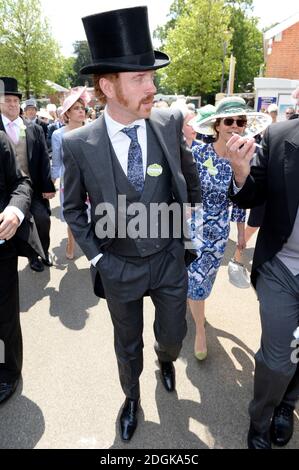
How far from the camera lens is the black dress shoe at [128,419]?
241 cm

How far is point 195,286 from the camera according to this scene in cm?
307

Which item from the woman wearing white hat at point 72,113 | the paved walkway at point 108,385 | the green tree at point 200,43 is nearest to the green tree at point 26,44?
the green tree at point 200,43

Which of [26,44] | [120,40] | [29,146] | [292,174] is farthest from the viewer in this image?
[26,44]

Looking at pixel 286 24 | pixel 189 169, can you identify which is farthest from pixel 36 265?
pixel 286 24

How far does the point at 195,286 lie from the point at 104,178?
1.36 meters

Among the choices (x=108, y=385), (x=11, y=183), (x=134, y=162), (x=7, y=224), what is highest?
(x=134, y=162)

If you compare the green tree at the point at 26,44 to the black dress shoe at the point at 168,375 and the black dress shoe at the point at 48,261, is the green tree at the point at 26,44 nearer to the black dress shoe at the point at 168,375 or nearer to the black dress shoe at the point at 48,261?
the black dress shoe at the point at 48,261

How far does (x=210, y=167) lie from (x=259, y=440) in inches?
74.3

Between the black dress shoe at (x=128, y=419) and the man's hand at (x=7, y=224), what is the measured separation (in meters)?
1.34

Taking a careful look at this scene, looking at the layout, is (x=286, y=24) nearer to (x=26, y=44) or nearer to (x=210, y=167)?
(x=26, y=44)

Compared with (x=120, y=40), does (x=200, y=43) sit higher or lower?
lower

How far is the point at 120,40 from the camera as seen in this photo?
196 cm

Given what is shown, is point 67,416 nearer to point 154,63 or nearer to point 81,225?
point 81,225

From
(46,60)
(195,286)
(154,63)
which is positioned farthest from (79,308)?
(46,60)
